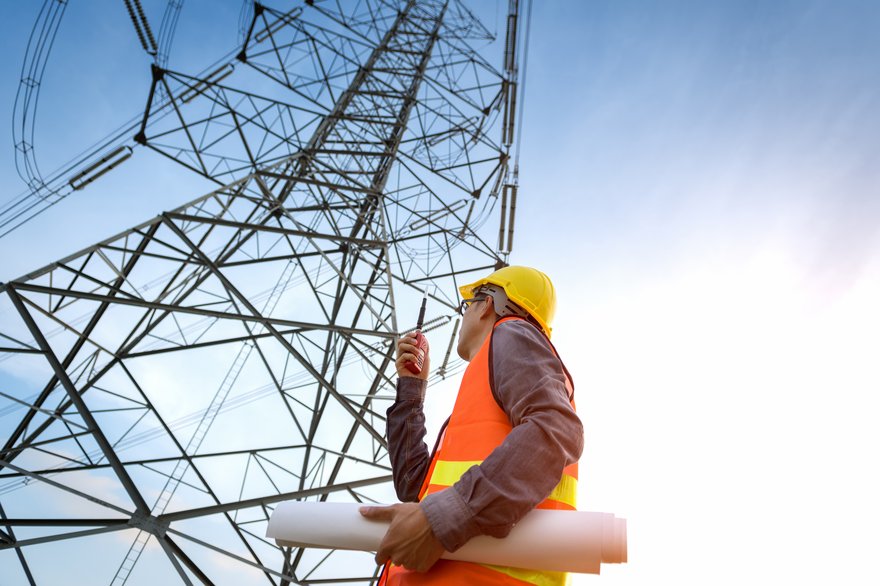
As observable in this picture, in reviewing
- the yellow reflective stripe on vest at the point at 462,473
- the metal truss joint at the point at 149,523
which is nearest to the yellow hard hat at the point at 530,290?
the yellow reflective stripe on vest at the point at 462,473

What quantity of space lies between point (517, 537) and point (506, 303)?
3.19 ft

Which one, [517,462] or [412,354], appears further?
[412,354]

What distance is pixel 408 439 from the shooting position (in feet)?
7.61

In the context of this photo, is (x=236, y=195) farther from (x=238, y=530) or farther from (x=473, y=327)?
(x=473, y=327)

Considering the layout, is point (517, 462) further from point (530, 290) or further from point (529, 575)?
point (530, 290)

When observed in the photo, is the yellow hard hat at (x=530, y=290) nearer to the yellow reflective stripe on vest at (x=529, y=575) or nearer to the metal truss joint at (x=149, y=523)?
the yellow reflective stripe on vest at (x=529, y=575)

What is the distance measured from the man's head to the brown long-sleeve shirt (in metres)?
0.30

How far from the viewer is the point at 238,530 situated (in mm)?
6461

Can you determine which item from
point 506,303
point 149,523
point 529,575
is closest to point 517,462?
point 529,575

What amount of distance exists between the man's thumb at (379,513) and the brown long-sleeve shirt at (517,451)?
10 centimetres

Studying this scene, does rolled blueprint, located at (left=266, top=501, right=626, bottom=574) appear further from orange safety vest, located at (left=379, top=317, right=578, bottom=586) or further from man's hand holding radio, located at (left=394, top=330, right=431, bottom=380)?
man's hand holding radio, located at (left=394, top=330, right=431, bottom=380)

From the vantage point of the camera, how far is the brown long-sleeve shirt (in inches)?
56.1

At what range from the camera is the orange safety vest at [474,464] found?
58.2 inches

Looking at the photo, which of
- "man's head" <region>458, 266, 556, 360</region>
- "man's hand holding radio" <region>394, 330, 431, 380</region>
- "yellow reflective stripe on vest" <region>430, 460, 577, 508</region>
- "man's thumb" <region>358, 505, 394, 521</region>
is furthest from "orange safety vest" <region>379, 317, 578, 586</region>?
"man's hand holding radio" <region>394, 330, 431, 380</region>
